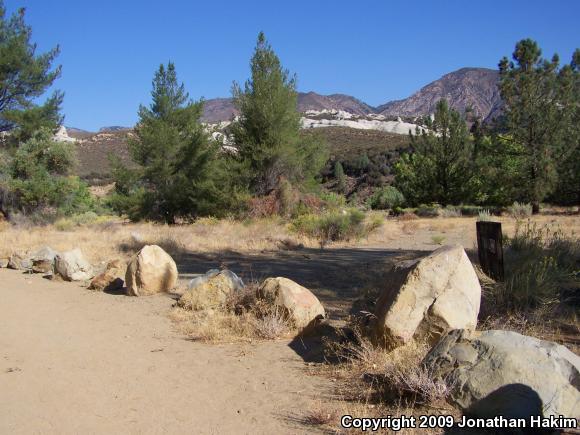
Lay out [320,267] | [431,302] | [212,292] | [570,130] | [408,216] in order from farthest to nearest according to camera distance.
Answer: [570,130], [408,216], [320,267], [212,292], [431,302]

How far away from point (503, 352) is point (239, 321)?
3.61m

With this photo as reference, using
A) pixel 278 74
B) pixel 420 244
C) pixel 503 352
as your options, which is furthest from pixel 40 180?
pixel 503 352

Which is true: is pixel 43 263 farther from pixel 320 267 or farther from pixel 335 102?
pixel 335 102

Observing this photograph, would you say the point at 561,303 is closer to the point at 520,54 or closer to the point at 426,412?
the point at 426,412

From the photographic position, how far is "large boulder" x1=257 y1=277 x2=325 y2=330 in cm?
646

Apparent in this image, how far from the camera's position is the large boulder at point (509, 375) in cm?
353

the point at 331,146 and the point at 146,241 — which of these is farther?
the point at 331,146

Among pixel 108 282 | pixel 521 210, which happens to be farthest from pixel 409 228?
pixel 108 282

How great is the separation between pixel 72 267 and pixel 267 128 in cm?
1557

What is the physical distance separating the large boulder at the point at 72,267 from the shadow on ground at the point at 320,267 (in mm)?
1946

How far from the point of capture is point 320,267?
1127cm

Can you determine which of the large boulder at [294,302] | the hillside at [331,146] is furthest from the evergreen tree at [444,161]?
the large boulder at [294,302]

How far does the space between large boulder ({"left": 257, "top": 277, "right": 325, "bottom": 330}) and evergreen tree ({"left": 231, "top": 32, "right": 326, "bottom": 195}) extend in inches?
720

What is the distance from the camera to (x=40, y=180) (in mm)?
22172
